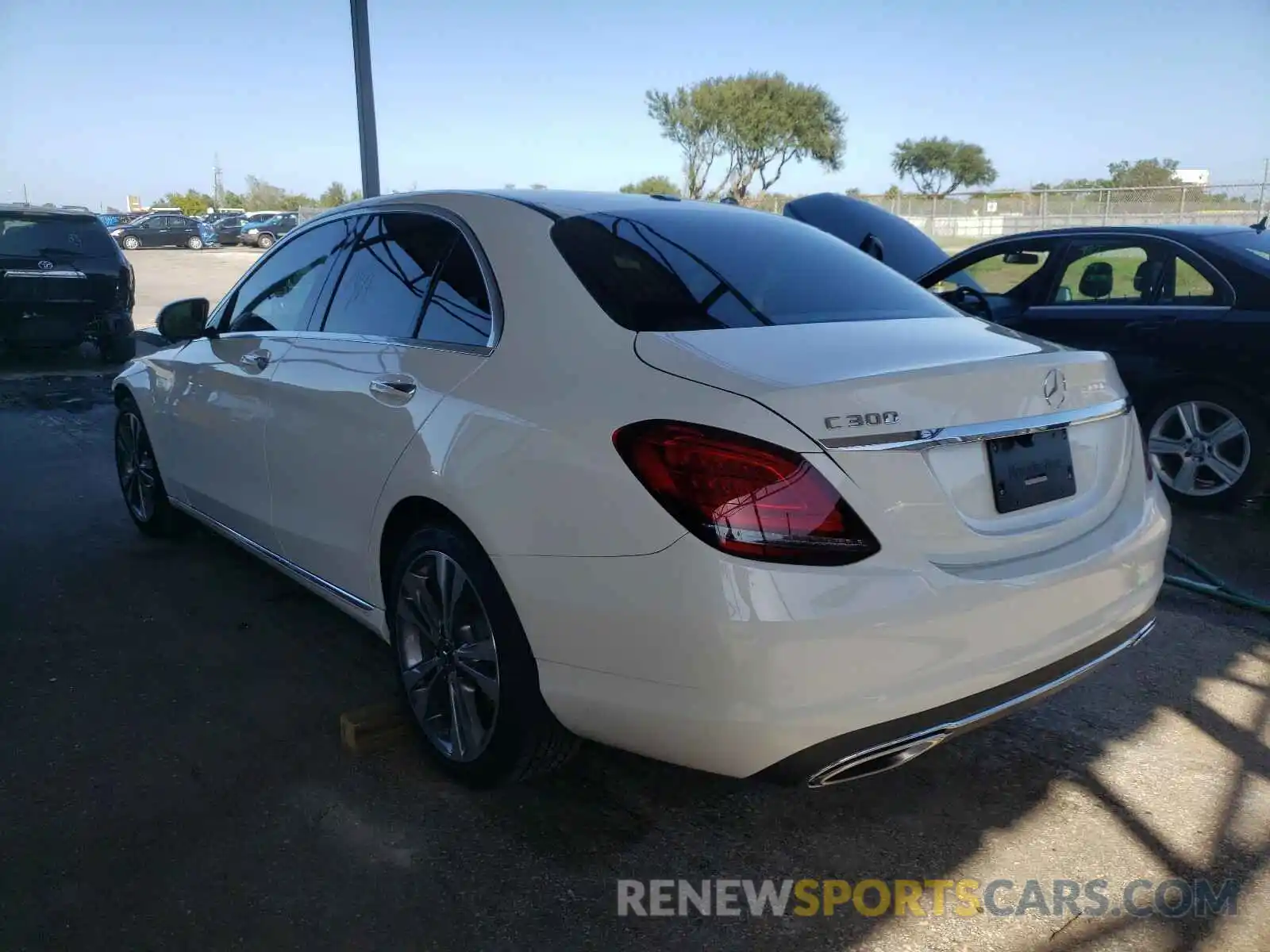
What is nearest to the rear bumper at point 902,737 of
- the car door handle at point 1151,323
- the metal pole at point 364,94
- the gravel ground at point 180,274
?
the car door handle at point 1151,323

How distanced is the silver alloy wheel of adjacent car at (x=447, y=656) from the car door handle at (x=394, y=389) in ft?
1.50

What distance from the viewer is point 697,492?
84.1 inches

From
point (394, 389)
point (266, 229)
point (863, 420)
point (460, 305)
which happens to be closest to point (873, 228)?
point (460, 305)

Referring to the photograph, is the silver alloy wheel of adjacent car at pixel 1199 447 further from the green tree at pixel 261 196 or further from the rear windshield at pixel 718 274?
the green tree at pixel 261 196

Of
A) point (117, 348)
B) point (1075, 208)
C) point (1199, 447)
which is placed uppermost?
point (1075, 208)

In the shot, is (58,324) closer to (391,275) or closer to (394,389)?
(391,275)

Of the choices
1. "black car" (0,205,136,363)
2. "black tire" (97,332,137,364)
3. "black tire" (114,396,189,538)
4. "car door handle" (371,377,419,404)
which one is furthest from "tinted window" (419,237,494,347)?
"black tire" (97,332,137,364)

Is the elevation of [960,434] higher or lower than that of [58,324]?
higher

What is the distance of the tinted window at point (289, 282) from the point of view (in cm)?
375

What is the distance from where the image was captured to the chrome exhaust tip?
217 cm

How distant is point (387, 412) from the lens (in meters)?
3.02

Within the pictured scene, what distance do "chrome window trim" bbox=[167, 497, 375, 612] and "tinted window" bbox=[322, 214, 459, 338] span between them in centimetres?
84

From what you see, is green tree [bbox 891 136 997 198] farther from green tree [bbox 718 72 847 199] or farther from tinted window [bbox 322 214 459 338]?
tinted window [bbox 322 214 459 338]

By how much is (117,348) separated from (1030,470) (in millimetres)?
11542
